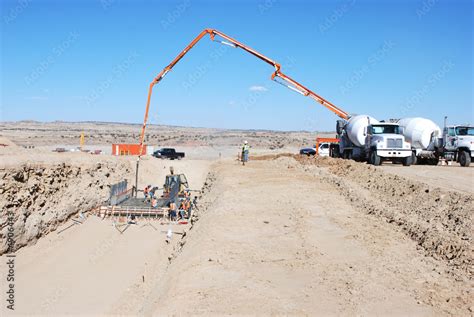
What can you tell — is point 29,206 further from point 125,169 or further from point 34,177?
point 125,169

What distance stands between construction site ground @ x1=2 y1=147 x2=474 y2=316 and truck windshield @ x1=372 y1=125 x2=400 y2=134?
296 inches

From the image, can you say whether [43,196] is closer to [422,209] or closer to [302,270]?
[302,270]

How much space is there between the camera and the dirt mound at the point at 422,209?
8.88 m

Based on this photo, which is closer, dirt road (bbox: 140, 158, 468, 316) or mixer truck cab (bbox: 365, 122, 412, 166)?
dirt road (bbox: 140, 158, 468, 316)

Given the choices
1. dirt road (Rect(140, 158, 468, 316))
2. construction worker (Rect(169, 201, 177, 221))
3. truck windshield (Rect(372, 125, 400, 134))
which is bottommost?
construction worker (Rect(169, 201, 177, 221))

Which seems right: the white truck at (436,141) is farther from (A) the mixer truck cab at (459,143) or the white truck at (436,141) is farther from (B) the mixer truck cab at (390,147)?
(B) the mixer truck cab at (390,147)

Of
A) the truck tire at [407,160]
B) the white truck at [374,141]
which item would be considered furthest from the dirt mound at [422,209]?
the truck tire at [407,160]

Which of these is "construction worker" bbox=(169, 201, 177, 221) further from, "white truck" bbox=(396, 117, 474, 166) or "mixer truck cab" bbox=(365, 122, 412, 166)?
"white truck" bbox=(396, 117, 474, 166)

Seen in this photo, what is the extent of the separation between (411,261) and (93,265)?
28.4 ft

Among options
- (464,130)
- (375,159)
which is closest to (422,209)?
(375,159)

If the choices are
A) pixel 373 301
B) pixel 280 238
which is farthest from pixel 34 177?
pixel 373 301

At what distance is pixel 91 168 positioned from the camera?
22.0 m

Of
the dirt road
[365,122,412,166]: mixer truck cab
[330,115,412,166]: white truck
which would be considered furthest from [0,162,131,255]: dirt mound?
[330,115,412,166]: white truck

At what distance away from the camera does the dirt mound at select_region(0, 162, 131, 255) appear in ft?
45.0
